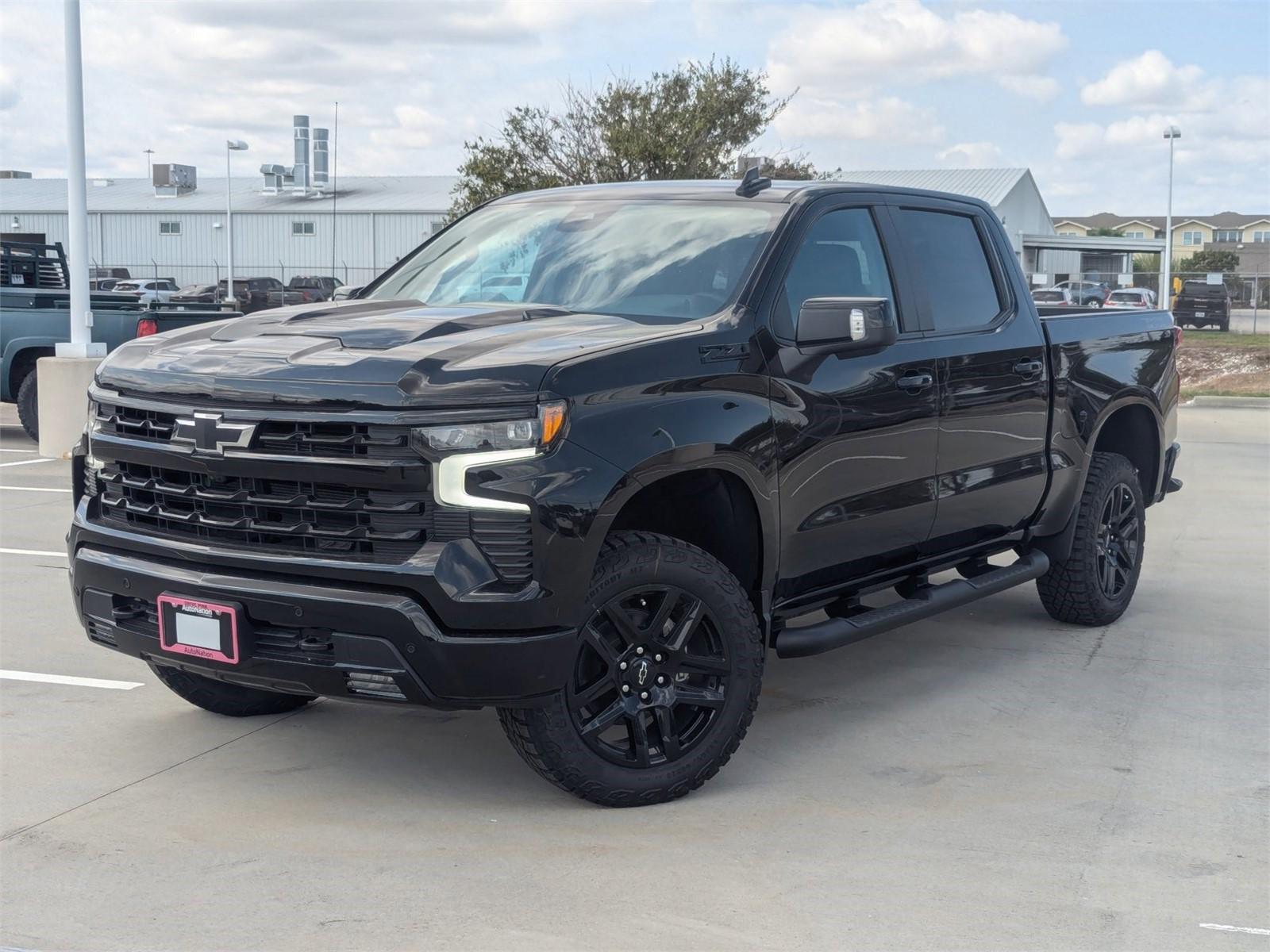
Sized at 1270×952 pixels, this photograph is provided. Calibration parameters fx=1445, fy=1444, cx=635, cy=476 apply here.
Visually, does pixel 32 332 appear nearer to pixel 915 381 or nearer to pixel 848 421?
pixel 915 381

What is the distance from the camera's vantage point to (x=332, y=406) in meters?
3.95

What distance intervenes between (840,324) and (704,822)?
1.64 metres

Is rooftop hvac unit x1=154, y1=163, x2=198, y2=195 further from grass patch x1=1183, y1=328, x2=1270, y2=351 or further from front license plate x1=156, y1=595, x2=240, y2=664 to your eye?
front license plate x1=156, y1=595, x2=240, y2=664

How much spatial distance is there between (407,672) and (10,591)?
420cm

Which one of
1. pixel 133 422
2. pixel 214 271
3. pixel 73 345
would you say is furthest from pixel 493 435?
pixel 214 271

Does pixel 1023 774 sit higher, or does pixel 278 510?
pixel 278 510

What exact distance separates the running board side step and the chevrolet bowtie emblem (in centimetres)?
192

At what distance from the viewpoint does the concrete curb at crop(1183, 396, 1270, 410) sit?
67.8ft

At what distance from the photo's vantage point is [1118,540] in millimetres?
7070

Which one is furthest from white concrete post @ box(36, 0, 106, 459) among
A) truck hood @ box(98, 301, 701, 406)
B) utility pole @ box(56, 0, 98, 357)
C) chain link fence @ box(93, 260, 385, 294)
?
chain link fence @ box(93, 260, 385, 294)

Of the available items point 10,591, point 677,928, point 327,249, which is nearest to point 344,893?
point 677,928

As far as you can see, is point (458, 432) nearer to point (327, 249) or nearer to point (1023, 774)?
point (1023, 774)

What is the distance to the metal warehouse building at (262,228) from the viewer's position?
58.7 meters

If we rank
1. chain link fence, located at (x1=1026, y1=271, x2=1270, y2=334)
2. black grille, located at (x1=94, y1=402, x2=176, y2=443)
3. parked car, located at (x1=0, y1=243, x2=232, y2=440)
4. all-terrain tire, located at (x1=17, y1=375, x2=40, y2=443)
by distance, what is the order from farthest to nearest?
1. chain link fence, located at (x1=1026, y1=271, x2=1270, y2=334)
2. all-terrain tire, located at (x1=17, y1=375, x2=40, y2=443)
3. parked car, located at (x1=0, y1=243, x2=232, y2=440)
4. black grille, located at (x1=94, y1=402, x2=176, y2=443)
